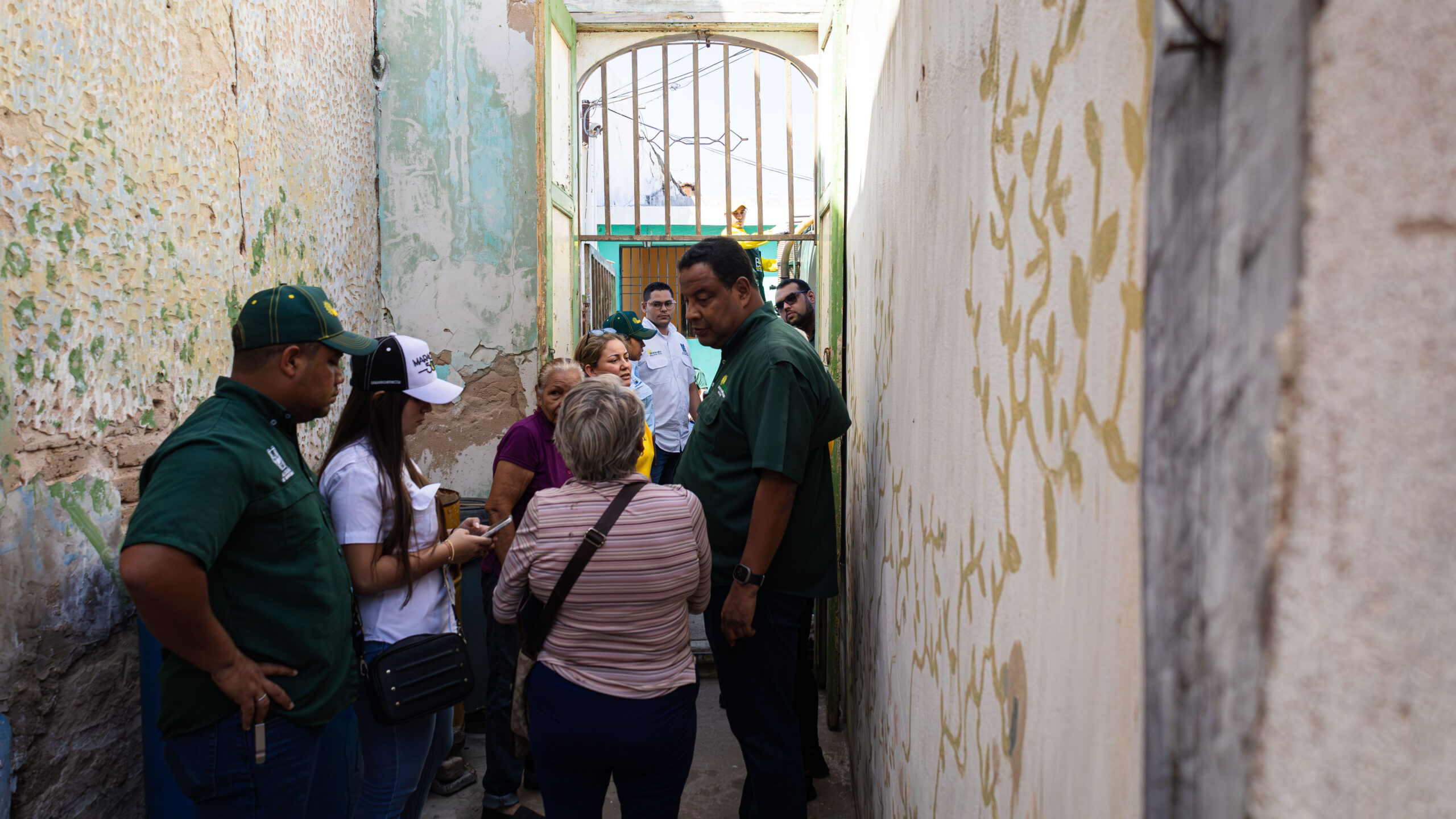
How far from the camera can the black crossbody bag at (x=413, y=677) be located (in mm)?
2037

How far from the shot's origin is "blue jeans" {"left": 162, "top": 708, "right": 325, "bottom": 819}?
1.71m

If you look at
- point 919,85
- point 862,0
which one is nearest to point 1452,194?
point 919,85

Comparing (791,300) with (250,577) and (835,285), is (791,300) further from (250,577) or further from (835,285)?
(250,577)

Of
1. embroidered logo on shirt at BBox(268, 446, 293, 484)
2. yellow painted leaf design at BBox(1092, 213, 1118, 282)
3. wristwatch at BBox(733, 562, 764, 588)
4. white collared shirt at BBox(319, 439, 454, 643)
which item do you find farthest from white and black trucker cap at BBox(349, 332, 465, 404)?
yellow painted leaf design at BBox(1092, 213, 1118, 282)

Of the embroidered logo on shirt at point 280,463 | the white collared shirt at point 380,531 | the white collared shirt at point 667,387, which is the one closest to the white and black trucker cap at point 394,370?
the white collared shirt at point 380,531

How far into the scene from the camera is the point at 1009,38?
109 cm

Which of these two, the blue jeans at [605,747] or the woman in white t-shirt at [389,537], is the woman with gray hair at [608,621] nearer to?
the blue jeans at [605,747]

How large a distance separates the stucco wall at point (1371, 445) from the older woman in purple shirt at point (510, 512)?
270cm

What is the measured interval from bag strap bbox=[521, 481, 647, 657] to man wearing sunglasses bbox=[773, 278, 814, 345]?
262 centimetres

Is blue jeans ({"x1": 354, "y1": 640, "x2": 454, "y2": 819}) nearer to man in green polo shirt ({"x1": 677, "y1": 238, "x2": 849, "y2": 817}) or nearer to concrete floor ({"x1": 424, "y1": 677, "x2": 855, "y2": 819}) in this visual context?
man in green polo shirt ({"x1": 677, "y1": 238, "x2": 849, "y2": 817})

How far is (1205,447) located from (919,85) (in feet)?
4.91

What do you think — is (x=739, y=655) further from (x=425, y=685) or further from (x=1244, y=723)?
(x=1244, y=723)

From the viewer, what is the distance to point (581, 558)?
1.91 metres

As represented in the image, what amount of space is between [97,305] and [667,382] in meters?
3.24
